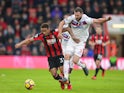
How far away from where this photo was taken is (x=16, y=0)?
29.0 meters

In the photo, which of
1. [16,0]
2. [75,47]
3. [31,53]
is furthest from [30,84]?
[16,0]

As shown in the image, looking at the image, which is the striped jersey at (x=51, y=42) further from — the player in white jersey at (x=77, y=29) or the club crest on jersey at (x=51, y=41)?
the player in white jersey at (x=77, y=29)

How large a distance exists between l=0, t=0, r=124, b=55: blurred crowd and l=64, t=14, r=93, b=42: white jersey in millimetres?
12128

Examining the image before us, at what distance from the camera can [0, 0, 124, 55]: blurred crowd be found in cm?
2734

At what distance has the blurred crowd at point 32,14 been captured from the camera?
27.3 metres

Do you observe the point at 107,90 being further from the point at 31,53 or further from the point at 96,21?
the point at 31,53

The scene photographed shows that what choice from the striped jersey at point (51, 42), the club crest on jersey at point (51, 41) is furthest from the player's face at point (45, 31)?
the club crest on jersey at point (51, 41)

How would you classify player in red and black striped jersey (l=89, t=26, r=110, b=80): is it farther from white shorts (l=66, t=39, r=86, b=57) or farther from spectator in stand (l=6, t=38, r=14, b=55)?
spectator in stand (l=6, t=38, r=14, b=55)

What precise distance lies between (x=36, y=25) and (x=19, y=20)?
115cm

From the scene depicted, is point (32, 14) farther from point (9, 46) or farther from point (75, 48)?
point (75, 48)

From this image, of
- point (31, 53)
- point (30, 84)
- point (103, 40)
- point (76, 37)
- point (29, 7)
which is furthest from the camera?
point (29, 7)

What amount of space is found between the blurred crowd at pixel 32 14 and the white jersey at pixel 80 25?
39.8ft

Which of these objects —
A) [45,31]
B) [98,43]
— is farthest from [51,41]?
[98,43]

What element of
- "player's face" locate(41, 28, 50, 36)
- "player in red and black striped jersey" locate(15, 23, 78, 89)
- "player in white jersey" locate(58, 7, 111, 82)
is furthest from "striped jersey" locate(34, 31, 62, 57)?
"player in white jersey" locate(58, 7, 111, 82)
